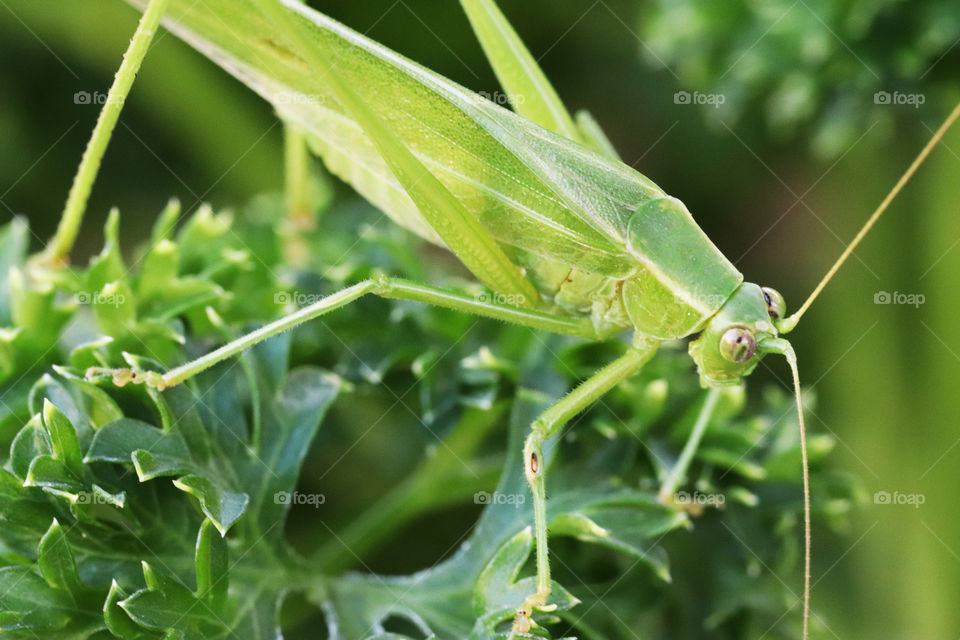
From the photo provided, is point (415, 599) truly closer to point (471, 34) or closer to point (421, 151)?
point (421, 151)

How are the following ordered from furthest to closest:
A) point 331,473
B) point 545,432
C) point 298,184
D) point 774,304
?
point 298,184 → point 331,473 → point 774,304 → point 545,432

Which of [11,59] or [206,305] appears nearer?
[206,305]

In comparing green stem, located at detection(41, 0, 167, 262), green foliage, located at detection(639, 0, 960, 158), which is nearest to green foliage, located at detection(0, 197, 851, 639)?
green stem, located at detection(41, 0, 167, 262)

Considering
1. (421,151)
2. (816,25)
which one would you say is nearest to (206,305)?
(421,151)

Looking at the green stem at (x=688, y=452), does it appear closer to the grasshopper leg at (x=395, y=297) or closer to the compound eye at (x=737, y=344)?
the compound eye at (x=737, y=344)

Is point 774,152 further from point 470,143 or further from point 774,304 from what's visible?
point 470,143

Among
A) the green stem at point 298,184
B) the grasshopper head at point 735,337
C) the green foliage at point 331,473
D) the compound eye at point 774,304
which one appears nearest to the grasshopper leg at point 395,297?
the green foliage at point 331,473

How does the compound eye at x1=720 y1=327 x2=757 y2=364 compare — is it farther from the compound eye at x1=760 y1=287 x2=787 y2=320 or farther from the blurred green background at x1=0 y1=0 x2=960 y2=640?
the blurred green background at x1=0 y1=0 x2=960 y2=640

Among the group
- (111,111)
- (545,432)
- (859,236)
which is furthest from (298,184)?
(859,236)
